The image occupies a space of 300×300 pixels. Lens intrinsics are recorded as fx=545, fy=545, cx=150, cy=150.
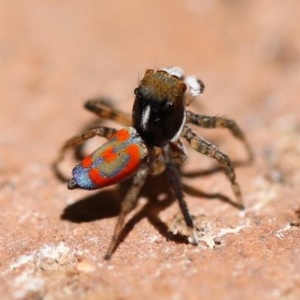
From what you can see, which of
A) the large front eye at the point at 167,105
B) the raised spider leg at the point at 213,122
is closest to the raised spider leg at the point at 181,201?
the large front eye at the point at 167,105

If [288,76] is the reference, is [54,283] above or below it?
below

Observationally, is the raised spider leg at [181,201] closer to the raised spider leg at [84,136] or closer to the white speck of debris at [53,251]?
the raised spider leg at [84,136]

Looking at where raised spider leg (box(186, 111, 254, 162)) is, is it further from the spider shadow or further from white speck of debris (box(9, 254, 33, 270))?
white speck of debris (box(9, 254, 33, 270))

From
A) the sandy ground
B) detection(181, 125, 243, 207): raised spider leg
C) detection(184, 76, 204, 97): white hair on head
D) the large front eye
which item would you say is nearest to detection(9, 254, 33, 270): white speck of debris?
the sandy ground

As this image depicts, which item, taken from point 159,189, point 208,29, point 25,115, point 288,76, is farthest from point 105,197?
point 208,29

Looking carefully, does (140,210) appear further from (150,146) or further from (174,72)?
(174,72)

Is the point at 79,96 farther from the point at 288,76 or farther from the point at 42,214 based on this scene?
the point at 288,76
